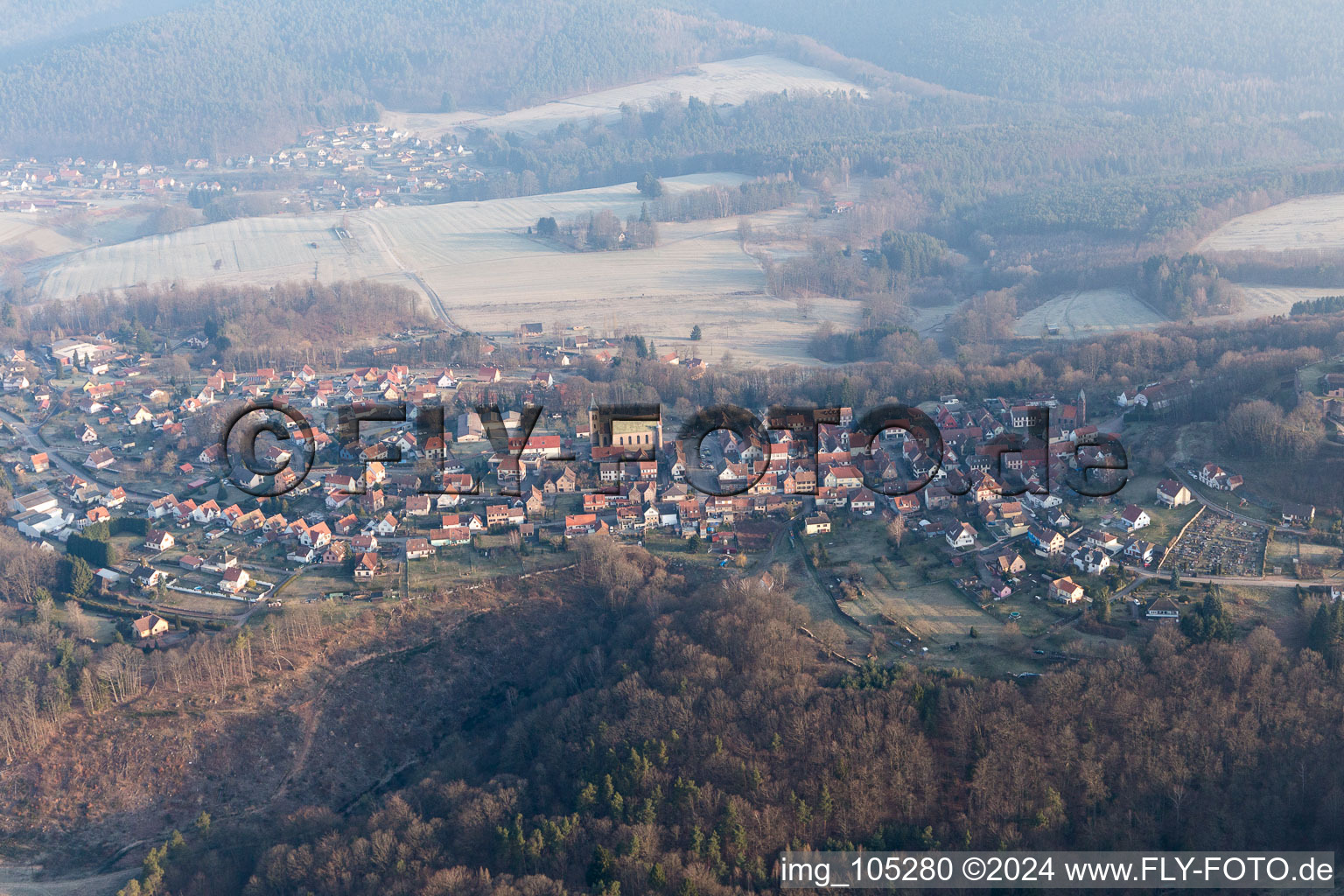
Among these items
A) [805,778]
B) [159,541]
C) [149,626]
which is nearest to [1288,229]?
[805,778]

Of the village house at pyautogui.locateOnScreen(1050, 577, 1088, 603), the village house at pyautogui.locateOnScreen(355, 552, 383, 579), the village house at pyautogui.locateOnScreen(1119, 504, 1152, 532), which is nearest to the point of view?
the village house at pyautogui.locateOnScreen(1050, 577, 1088, 603)

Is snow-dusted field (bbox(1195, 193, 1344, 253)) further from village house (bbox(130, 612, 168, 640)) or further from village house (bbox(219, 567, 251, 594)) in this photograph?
village house (bbox(130, 612, 168, 640))

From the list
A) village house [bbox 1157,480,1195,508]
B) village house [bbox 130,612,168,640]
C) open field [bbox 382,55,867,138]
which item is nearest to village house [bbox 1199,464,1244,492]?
village house [bbox 1157,480,1195,508]

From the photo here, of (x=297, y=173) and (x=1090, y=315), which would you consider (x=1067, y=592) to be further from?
(x=297, y=173)

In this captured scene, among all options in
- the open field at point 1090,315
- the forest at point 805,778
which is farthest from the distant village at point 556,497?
the open field at point 1090,315

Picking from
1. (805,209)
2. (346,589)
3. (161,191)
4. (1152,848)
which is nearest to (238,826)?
(346,589)

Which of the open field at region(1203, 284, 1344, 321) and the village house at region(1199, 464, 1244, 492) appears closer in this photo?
the village house at region(1199, 464, 1244, 492)

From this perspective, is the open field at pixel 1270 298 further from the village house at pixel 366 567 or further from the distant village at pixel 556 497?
the village house at pixel 366 567
